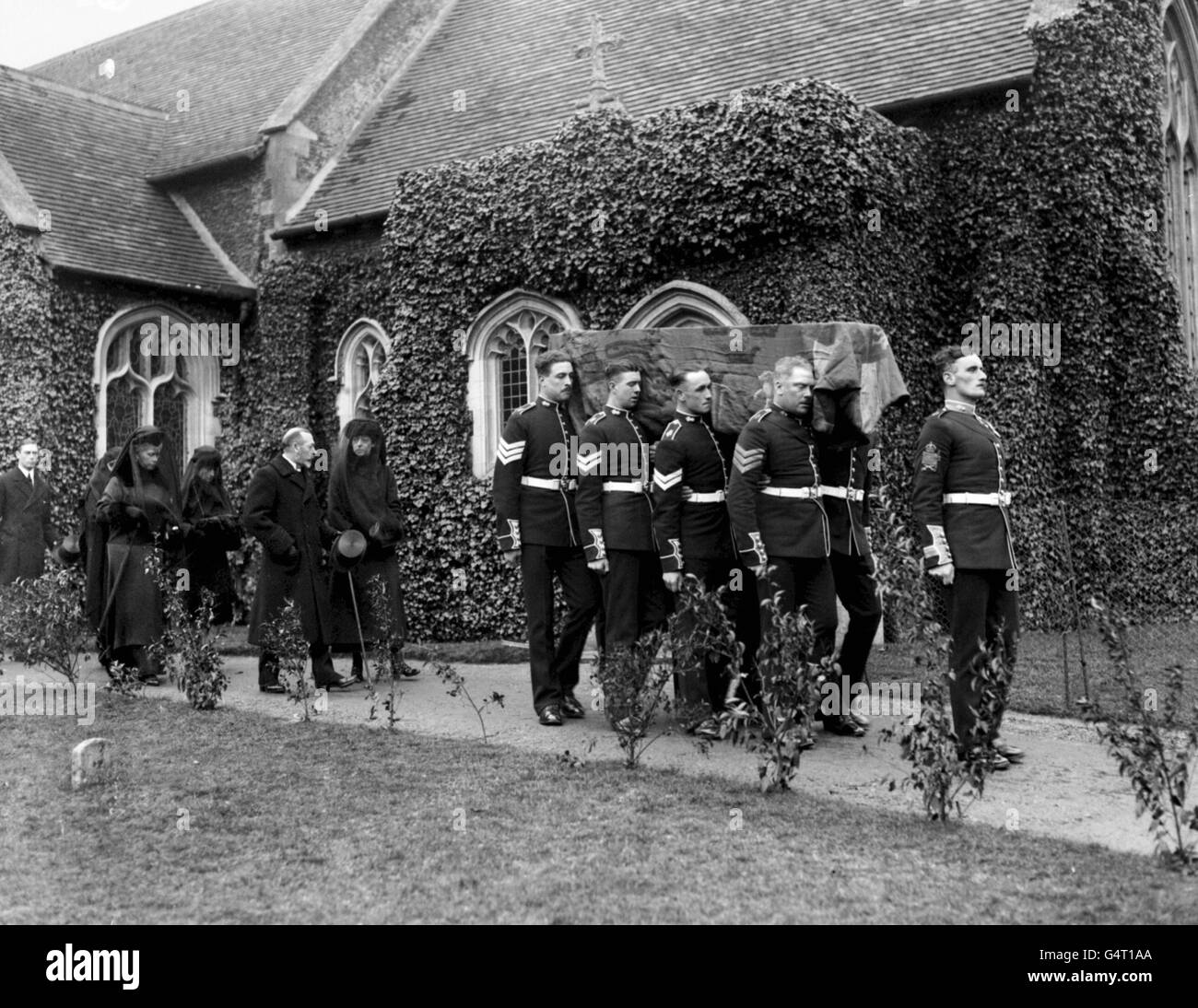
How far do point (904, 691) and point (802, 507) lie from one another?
2.98 m

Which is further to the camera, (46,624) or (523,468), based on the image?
(46,624)

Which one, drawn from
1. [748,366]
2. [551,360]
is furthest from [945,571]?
[551,360]

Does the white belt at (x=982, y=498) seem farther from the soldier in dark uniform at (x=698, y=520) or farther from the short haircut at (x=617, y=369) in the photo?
the short haircut at (x=617, y=369)

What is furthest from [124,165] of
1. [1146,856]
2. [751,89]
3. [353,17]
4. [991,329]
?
[1146,856]

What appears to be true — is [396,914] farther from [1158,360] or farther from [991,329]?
[1158,360]

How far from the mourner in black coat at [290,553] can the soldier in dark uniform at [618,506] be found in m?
2.93

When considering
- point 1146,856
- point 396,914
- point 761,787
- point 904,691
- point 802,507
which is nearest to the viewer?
point 396,914

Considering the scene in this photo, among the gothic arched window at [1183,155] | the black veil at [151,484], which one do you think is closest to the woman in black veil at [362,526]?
the black veil at [151,484]

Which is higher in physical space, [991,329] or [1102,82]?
[1102,82]

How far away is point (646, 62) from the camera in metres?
17.4

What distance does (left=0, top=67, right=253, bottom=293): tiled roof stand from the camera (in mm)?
18359

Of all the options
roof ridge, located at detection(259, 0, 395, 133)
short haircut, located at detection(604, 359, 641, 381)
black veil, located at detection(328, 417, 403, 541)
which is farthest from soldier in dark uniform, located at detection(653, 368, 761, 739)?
roof ridge, located at detection(259, 0, 395, 133)

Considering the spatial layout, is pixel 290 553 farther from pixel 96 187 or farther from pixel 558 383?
pixel 96 187

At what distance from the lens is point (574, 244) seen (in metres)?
14.4
